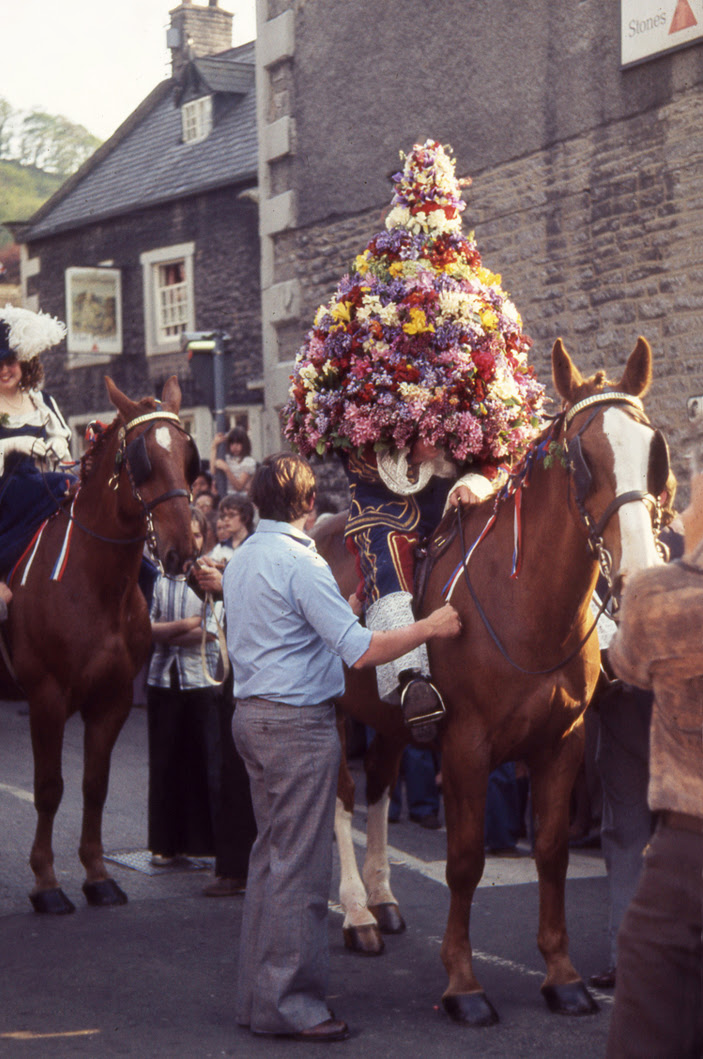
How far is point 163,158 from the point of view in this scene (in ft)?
88.8

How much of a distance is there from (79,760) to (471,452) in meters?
5.83

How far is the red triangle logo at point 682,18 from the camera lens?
1089 cm

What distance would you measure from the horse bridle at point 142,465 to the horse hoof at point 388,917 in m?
1.96

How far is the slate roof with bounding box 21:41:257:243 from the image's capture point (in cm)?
2484

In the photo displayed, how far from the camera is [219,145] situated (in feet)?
83.6

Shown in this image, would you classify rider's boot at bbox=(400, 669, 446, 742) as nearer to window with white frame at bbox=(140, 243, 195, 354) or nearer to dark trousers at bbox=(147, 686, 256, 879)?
dark trousers at bbox=(147, 686, 256, 879)

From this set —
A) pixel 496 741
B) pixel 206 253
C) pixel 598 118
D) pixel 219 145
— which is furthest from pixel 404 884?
pixel 219 145

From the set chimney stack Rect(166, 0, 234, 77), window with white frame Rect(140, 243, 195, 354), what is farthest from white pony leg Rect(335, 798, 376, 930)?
chimney stack Rect(166, 0, 234, 77)

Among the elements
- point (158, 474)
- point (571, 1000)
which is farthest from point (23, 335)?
point (571, 1000)

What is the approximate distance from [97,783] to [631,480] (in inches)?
145

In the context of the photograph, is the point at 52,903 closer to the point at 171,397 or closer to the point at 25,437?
the point at 25,437

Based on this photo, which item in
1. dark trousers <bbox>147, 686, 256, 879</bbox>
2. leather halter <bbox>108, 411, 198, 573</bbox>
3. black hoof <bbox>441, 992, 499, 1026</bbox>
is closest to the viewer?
black hoof <bbox>441, 992, 499, 1026</bbox>

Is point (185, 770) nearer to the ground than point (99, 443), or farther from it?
nearer to the ground

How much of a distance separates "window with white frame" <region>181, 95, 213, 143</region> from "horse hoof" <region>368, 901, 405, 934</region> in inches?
871
